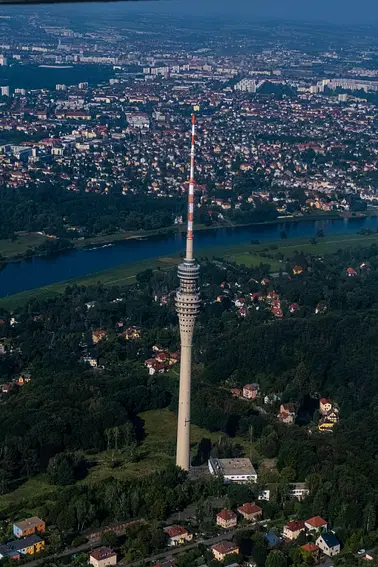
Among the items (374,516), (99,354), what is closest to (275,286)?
(99,354)

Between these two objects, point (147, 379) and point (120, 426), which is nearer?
point (120, 426)

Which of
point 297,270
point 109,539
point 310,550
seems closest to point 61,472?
point 109,539

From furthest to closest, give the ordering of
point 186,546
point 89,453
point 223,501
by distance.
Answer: point 89,453 < point 223,501 < point 186,546

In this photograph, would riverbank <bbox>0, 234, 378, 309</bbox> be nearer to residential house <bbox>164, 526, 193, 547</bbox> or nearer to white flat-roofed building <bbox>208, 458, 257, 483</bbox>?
white flat-roofed building <bbox>208, 458, 257, 483</bbox>

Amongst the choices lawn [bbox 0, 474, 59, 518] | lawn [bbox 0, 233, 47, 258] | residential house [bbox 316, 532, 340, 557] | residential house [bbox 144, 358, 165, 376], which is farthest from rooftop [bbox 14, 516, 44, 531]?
lawn [bbox 0, 233, 47, 258]

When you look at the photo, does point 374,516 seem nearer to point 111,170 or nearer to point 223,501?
point 223,501

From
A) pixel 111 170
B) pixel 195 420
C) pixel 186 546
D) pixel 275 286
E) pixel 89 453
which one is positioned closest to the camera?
pixel 186 546

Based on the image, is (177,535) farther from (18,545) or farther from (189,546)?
(18,545)

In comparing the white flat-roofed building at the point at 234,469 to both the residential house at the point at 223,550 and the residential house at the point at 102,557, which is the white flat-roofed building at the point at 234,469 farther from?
the residential house at the point at 102,557
